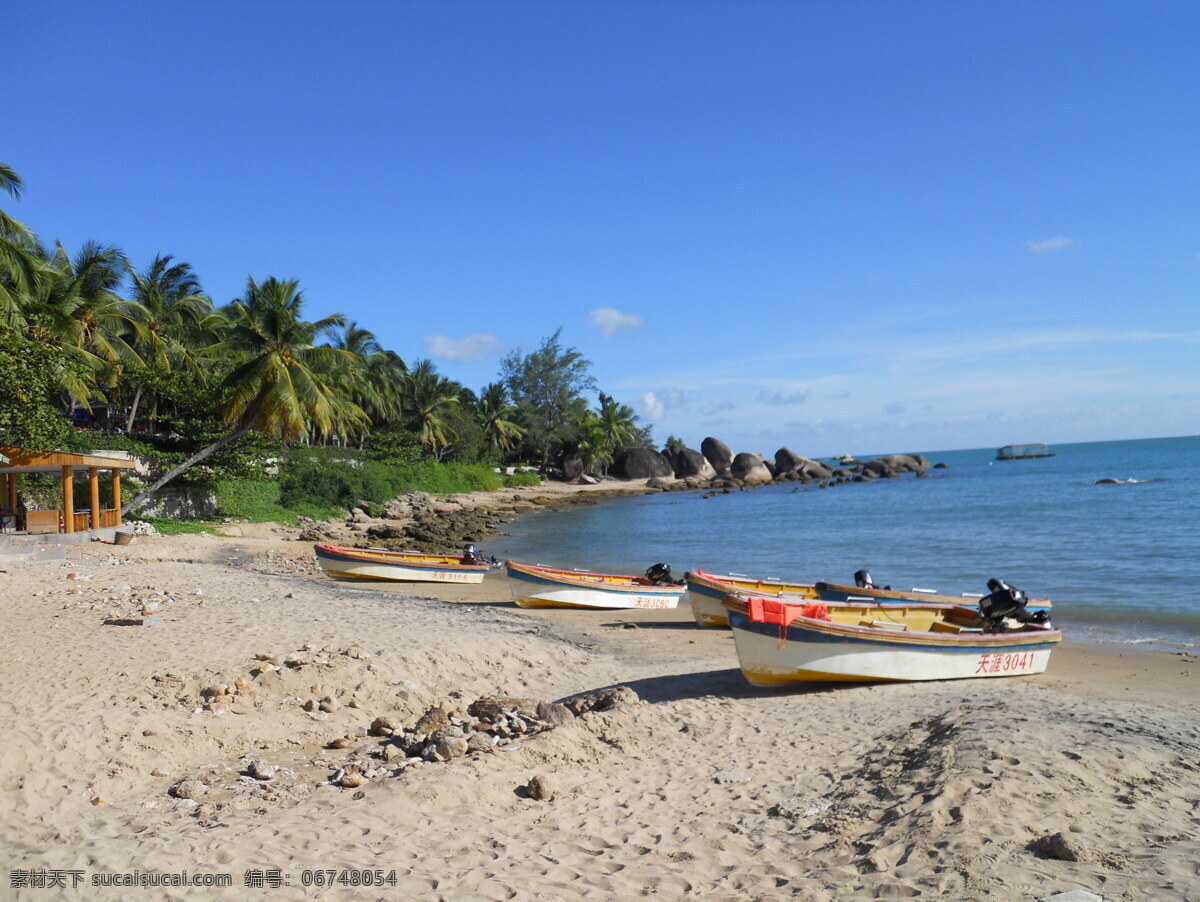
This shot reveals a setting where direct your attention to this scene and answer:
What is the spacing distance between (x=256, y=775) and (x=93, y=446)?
991 inches

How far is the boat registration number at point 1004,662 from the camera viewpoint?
10453 mm

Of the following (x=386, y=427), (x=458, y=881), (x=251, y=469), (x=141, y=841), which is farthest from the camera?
(x=386, y=427)

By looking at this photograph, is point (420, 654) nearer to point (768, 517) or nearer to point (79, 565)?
point (79, 565)

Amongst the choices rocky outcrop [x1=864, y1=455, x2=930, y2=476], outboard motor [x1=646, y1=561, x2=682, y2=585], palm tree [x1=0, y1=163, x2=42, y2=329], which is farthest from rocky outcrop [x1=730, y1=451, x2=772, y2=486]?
palm tree [x1=0, y1=163, x2=42, y2=329]

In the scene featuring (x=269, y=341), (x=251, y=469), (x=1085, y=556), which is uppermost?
(x=269, y=341)

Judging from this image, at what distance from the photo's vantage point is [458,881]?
5.12 meters

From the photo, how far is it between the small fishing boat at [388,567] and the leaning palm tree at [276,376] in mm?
8404

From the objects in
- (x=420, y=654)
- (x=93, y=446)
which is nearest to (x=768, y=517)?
(x=93, y=446)

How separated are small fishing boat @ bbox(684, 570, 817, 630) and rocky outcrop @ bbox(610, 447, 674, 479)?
189 feet

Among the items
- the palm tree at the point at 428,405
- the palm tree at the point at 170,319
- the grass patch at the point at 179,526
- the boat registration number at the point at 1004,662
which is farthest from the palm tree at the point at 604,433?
the boat registration number at the point at 1004,662

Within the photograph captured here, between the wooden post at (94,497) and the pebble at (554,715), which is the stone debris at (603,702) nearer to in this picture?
the pebble at (554,715)

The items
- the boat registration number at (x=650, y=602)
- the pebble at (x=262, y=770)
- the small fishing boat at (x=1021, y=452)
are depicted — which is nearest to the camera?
the pebble at (x=262, y=770)

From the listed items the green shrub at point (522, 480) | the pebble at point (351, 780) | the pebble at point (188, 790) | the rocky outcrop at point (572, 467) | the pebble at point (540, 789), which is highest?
the rocky outcrop at point (572, 467)

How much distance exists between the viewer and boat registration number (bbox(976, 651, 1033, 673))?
10453 millimetres
